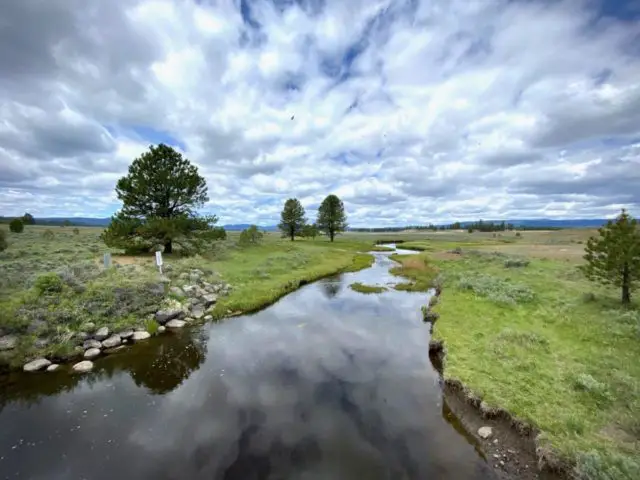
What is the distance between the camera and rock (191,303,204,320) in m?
22.1

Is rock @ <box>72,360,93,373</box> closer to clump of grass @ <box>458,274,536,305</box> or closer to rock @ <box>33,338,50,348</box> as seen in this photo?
rock @ <box>33,338,50,348</box>

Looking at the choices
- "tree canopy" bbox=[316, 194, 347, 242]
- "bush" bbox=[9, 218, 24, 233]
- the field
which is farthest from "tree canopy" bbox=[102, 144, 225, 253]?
"bush" bbox=[9, 218, 24, 233]

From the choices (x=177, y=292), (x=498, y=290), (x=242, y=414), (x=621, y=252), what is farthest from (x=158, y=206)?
(x=621, y=252)

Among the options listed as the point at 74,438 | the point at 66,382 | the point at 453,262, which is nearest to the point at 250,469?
the point at 74,438

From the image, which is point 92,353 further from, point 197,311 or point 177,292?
point 177,292

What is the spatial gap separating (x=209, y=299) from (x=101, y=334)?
804cm

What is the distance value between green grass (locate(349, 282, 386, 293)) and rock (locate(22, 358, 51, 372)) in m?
23.8

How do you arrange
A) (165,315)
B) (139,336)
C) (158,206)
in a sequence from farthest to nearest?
(158,206) → (165,315) → (139,336)

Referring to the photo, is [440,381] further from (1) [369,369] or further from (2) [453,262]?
(2) [453,262]

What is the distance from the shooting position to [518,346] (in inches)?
587

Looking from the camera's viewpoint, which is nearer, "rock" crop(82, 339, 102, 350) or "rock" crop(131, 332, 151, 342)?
"rock" crop(82, 339, 102, 350)

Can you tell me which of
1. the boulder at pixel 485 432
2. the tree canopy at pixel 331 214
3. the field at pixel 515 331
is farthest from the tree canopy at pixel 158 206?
the tree canopy at pixel 331 214

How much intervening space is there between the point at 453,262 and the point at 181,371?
1672 inches

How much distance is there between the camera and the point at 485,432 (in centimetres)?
1016
